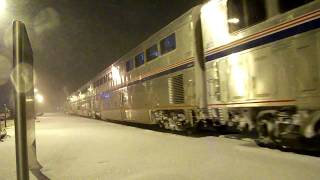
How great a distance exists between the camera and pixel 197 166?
7.67 meters

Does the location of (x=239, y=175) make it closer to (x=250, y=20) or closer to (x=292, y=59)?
(x=292, y=59)

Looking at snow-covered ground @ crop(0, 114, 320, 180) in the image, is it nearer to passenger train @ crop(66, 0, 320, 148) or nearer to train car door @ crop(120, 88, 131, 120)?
passenger train @ crop(66, 0, 320, 148)

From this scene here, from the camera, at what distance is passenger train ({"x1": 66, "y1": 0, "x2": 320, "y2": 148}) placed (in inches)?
303

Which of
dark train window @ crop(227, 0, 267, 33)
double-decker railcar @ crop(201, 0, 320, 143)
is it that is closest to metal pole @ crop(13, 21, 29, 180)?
double-decker railcar @ crop(201, 0, 320, 143)

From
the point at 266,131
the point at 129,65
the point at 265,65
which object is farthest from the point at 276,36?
the point at 129,65

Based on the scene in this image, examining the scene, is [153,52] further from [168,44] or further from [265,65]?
[265,65]

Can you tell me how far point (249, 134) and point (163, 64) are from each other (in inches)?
167

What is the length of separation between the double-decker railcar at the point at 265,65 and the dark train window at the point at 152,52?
497 centimetres

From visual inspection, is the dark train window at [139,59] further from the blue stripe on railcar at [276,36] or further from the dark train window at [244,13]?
the dark train window at [244,13]

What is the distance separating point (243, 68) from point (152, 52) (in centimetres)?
→ 802

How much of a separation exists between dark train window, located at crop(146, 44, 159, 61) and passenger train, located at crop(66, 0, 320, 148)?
0.18ft

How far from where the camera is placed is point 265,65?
8.82 m

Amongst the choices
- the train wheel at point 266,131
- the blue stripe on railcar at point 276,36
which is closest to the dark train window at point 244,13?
the blue stripe on railcar at point 276,36

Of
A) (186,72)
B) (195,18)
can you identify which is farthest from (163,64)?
(195,18)
